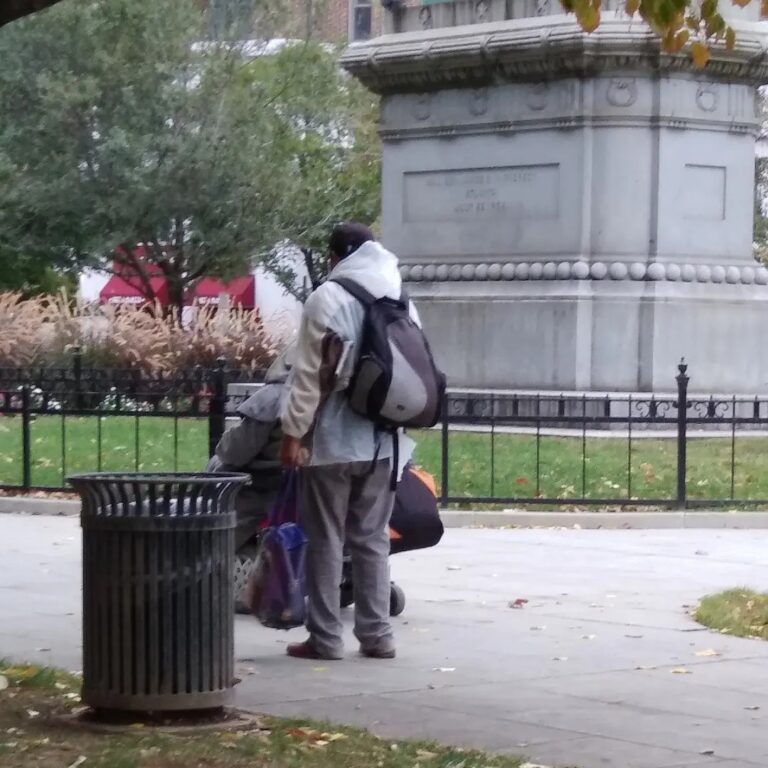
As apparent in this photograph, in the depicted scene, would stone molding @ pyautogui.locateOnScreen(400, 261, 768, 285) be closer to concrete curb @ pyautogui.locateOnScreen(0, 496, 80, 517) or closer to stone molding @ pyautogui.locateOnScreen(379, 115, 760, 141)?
stone molding @ pyautogui.locateOnScreen(379, 115, 760, 141)

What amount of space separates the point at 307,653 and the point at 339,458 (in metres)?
0.94

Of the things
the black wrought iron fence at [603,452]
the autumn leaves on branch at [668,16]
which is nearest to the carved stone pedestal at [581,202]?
the black wrought iron fence at [603,452]

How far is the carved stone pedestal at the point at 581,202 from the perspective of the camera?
60.2 feet

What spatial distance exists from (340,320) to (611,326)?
34.1 ft

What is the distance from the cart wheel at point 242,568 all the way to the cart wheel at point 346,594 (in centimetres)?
48

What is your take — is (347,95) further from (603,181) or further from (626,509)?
(626,509)

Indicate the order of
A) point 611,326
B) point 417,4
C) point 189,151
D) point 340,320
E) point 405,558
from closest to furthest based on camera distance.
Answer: point 340,320, point 405,558, point 611,326, point 417,4, point 189,151

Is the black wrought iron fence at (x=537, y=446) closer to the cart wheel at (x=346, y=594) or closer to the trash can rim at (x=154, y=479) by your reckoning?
the cart wheel at (x=346, y=594)

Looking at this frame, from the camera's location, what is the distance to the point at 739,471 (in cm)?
1628

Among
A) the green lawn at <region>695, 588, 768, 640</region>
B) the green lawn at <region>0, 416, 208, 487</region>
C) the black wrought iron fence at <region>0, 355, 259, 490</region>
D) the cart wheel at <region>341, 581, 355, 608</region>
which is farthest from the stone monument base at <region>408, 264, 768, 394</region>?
the cart wheel at <region>341, 581, 355, 608</region>

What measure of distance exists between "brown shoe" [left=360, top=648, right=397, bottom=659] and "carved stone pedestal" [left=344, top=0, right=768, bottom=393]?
1001 cm

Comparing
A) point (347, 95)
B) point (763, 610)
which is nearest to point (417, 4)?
point (763, 610)

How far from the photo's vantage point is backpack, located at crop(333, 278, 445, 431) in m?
8.14

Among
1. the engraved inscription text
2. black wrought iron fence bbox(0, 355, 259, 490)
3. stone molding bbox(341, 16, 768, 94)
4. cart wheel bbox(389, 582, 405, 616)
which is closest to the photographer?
cart wheel bbox(389, 582, 405, 616)
